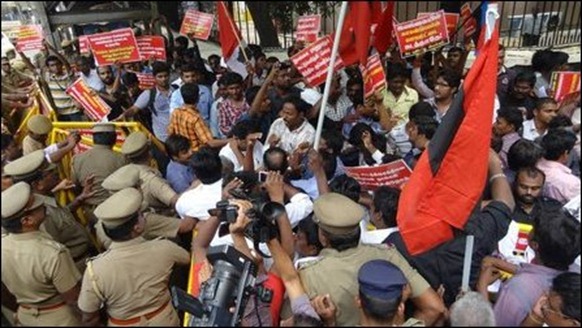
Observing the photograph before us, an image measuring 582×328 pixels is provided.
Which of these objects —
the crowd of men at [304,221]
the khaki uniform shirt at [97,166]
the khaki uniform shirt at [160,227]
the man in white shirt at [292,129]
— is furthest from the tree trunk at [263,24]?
the khaki uniform shirt at [160,227]

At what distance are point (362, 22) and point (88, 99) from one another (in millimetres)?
3299

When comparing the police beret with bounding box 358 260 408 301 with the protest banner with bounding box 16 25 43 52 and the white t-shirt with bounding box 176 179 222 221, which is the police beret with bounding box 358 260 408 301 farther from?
the protest banner with bounding box 16 25 43 52

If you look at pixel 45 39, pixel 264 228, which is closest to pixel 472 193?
pixel 264 228

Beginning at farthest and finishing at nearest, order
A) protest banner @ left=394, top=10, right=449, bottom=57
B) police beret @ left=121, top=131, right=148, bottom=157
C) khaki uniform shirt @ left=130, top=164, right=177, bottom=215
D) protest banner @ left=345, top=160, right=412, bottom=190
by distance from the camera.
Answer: protest banner @ left=394, top=10, right=449, bottom=57 < police beret @ left=121, top=131, right=148, bottom=157 < khaki uniform shirt @ left=130, top=164, right=177, bottom=215 < protest banner @ left=345, top=160, right=412, bottom=190

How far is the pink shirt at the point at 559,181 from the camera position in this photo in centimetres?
329

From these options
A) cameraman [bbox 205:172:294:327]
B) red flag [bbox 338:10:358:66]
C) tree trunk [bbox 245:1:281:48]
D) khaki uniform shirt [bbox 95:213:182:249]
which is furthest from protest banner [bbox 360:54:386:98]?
tree trunk [bbox 245:1:281:48]

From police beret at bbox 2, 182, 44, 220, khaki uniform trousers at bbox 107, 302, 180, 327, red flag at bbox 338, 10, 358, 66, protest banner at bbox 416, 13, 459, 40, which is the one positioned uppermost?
red flag at bbox 338, 10, 358, 66

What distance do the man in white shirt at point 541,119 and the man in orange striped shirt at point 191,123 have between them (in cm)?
275

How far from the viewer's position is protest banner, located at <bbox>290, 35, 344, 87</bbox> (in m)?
4.32

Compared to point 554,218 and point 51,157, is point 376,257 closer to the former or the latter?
point 554,218

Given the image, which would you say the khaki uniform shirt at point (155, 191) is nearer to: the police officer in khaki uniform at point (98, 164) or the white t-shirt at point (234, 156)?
the police officer in khaki uniform at point (98, 164)

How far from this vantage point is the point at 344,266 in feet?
7.50

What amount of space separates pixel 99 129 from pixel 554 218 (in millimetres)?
3635

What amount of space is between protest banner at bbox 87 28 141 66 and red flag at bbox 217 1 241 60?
3.82ft
